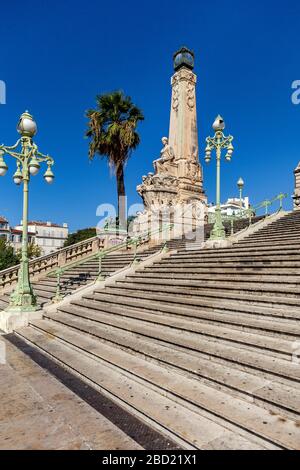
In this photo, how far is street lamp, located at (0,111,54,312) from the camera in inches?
345

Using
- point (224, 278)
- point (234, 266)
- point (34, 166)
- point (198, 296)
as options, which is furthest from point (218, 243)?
point (34, 166)

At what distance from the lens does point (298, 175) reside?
845 inches

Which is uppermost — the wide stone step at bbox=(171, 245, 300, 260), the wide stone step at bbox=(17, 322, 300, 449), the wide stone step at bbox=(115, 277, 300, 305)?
the wide stone step at bbox=(171, 245, 300, 260)

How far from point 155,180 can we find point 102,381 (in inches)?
678

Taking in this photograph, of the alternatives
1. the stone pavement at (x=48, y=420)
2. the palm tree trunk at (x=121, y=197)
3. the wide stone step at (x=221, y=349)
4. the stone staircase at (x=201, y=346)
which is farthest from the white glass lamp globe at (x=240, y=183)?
the stone pavement at (x=48, y=420)

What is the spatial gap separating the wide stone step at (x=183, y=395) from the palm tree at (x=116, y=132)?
16.4 meters

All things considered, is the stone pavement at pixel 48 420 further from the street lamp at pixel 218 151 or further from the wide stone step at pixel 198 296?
the street lamp at pixel 218 151

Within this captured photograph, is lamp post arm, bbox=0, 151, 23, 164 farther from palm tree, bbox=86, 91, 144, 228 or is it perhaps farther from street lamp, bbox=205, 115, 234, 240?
palm tree, bbox=86, 91, 144, 228

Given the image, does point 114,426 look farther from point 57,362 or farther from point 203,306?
point 203,306

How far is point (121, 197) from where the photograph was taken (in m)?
21.7

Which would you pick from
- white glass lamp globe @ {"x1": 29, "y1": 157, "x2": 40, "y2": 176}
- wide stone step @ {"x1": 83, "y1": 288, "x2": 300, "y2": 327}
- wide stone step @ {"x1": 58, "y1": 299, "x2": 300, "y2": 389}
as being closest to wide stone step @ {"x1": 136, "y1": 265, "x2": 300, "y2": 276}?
wide stone step @ {"x1": 83, "y1": 288, "x2": 300, "y2": 327}

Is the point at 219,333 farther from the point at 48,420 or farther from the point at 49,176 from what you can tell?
the point at 49,176

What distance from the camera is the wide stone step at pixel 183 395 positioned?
2934 millimetres

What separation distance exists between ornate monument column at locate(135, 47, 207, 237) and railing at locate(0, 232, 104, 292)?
362 cm
